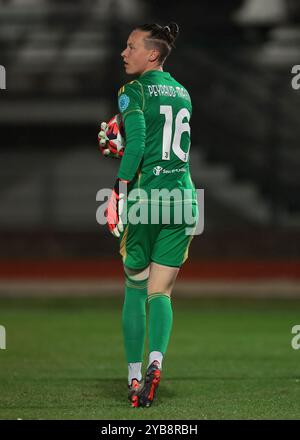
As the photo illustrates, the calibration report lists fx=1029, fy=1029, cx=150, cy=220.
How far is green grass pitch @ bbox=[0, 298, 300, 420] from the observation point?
15.4 ft

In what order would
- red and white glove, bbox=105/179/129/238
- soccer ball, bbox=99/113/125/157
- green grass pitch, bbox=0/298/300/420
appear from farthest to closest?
soccer ball, bbox=99/113/125/157
red and white glove, bbox=105/179/129/238
green grass pitch, bbox=0/298/300/420

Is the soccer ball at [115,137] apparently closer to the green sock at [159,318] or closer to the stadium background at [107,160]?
the green sock at [159,318]

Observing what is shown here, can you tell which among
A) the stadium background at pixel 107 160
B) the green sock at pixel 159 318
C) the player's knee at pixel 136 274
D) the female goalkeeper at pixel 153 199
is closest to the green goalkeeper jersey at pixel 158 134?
the female goalkeeper at pixel 153 199

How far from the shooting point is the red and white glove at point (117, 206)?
4812 millimetres

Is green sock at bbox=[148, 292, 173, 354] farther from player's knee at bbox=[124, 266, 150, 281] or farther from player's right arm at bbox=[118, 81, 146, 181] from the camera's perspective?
player's right arm at bbox=[118, 81, 146, 181]

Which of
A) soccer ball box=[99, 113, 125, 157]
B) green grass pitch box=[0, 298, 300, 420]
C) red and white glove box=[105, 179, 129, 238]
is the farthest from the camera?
soccer ball box=[99, 113, 125, 157]

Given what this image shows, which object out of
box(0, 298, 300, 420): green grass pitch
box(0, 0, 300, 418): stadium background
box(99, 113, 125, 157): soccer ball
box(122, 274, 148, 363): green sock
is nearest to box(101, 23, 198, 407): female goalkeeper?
box(122, 274, 148, 363): green sock

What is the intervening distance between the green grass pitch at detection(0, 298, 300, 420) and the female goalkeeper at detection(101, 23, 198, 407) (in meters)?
0.35

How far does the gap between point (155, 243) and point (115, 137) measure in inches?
21.5

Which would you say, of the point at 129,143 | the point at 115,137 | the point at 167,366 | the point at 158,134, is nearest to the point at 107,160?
the point at 167,366

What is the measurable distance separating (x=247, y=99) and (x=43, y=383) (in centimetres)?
877

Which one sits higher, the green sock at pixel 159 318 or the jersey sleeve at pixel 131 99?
the jersey sleeve at pixel 131 99

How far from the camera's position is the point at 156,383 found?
15.5 ft

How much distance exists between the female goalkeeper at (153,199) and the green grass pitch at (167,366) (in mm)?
352
